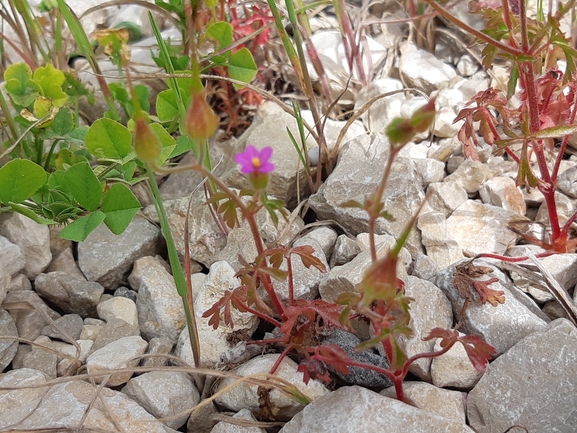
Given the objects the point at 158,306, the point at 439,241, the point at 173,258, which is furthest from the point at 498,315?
the point at 158,306

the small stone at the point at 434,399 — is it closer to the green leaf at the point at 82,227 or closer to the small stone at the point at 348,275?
the small stone at the point at 348,275

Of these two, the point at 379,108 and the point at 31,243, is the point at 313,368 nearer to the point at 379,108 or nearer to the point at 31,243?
the point at 31,243

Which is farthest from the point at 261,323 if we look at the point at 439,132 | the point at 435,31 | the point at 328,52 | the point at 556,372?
the point at 435,31

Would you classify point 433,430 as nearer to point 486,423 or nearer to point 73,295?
point 486,423

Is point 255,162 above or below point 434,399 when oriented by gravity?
above

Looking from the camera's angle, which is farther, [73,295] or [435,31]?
[435,31]

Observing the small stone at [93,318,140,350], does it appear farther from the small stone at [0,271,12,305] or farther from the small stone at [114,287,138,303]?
the small stone at [0,271,12,305]
